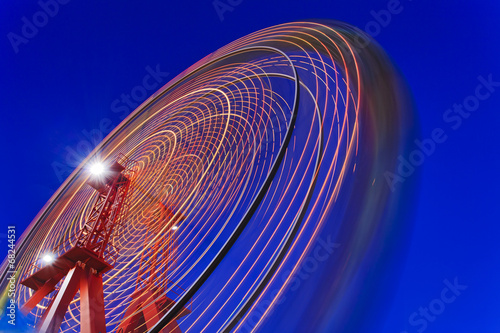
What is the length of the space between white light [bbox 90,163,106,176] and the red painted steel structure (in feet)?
0.58

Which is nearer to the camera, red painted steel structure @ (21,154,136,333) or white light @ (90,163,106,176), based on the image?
red painted steel structure @ (21,154,136,333)

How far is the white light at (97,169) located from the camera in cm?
966

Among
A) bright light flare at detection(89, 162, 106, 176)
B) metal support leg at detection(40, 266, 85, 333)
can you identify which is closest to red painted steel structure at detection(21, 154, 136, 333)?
metal support leg at detection(40, 266, 85, 333)

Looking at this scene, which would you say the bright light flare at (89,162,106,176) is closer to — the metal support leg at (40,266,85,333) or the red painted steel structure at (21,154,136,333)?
the red painted steel structure at (21,154,136,333)

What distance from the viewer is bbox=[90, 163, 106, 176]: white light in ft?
31.7

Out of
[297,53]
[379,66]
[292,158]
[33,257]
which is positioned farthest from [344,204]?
[33,257]

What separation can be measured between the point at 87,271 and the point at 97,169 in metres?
3.91

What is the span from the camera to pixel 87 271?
22.6 ft

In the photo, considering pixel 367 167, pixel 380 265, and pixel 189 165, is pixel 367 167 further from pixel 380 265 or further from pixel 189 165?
pixel 189 165

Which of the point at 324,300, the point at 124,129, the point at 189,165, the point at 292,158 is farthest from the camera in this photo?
the point at 189,165

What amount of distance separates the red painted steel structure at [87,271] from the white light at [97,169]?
177 millimetres

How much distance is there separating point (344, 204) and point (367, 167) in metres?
0.52

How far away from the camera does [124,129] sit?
9352mm

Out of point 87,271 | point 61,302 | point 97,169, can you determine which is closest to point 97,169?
point 97,169
